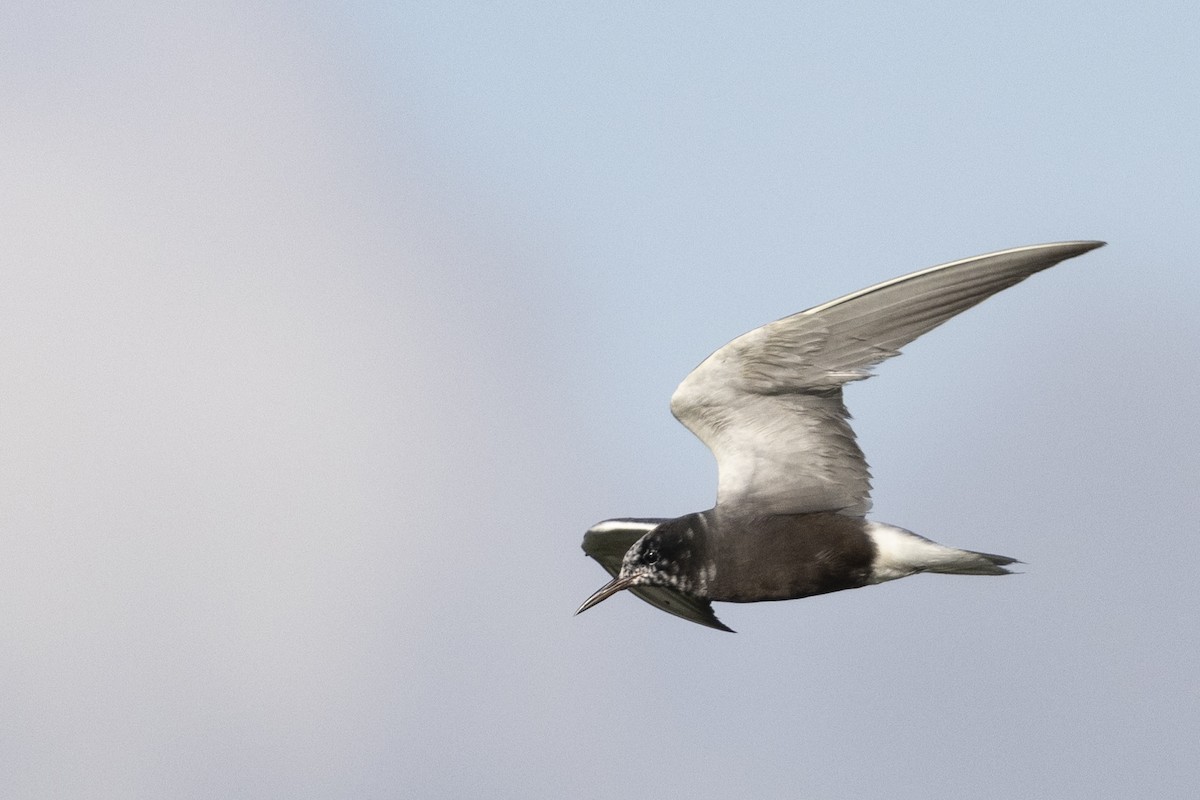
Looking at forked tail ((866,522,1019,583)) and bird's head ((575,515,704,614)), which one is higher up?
bird's head ((575,515,704,614))

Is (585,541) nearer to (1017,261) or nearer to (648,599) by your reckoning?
(648,599)

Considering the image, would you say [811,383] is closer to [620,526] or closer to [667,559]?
[667,559]

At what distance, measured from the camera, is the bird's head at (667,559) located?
15.1m

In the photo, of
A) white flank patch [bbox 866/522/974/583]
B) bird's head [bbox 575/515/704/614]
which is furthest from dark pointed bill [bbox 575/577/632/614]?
white flank patch [bbox 866/522/974/583]

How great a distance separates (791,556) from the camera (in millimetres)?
14688

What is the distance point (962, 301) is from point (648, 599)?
6078 millimetres

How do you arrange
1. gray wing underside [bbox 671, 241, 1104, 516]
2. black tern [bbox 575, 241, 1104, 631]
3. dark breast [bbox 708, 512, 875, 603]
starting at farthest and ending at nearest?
dark breast [bbox 708, 512, 875, 603] → black tern [bbox 575, 241, 1104, 631] → gray wing underside [bbox 671, 241, 1104, 516]

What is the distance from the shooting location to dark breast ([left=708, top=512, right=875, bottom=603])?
1462cm

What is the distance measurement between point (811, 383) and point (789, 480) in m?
1.08

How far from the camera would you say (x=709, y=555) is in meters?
14.9

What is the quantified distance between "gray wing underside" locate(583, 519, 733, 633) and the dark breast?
1.88 m

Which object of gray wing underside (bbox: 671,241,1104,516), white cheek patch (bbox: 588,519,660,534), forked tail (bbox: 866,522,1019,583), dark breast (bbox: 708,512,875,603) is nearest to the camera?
gray wing underside (bbox: 671,241,1104,516)

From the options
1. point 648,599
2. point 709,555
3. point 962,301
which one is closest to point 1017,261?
point 962,301

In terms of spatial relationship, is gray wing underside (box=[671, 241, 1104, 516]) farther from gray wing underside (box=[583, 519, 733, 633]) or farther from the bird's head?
gray wing underside (box=[583, 519, 733, 633])
